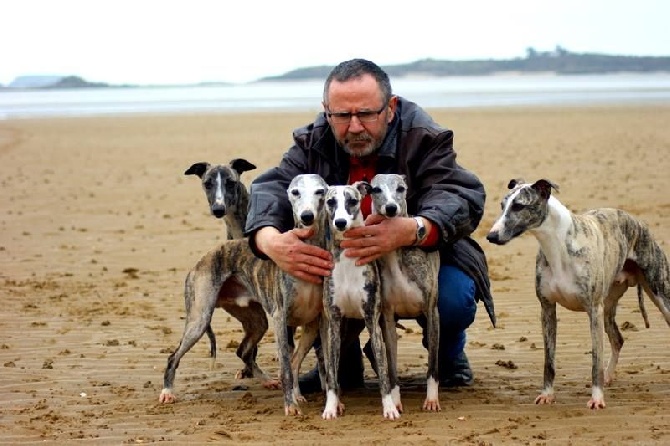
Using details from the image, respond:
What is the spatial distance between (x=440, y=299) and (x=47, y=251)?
256 inches

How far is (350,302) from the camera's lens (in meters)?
6.05

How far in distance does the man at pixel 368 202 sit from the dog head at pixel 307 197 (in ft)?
0.47

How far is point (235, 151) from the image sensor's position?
76.7 ft

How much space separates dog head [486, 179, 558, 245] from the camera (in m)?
6.03

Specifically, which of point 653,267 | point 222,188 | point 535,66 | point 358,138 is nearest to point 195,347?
point 222,188

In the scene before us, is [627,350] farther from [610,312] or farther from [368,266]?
[368,266]

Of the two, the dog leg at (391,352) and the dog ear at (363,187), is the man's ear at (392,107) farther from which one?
the dog leg at (391,352)

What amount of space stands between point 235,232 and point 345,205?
87.8 inches

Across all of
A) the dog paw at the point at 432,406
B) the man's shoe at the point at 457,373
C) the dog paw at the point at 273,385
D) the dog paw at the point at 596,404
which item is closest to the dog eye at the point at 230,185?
the dog paw at the point at 273,385

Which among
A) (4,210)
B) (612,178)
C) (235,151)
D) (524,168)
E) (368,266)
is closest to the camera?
(368,266)

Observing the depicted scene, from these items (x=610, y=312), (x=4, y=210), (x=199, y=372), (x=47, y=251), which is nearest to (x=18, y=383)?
(x=199, y=372)

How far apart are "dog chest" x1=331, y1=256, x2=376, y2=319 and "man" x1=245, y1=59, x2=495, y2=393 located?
6cm

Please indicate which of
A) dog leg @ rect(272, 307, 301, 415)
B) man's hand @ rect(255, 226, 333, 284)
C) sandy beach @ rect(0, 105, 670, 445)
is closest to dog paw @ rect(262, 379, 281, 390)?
sandy beach @ rect(0, 105, 670, 445)

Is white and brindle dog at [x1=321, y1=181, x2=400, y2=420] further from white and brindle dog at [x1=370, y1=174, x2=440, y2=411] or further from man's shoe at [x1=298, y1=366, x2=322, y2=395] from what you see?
man's shoe at [x1=298, y1=366, x2=322, y2=395]
